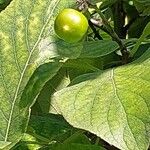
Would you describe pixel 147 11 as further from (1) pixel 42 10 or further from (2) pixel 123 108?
(2) pixel 123 108

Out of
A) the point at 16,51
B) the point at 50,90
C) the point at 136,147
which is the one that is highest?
the point at 16,51

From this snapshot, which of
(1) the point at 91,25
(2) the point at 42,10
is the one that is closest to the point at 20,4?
(2) the point at 42,10

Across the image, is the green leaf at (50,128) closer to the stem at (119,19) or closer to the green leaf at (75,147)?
the green leaf at (75,147)

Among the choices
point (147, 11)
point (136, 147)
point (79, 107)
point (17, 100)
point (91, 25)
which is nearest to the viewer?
point (136, 147)

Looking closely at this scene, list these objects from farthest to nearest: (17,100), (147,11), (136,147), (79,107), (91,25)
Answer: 1. (147,11)
2. (91,25)
3. (17,100)
4. (79,107)
5. (136,147)

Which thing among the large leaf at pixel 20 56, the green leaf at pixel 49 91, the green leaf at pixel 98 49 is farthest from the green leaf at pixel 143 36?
the green leaf at pixel 49 91

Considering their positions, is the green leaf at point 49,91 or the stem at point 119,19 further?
the stem at point 119,19

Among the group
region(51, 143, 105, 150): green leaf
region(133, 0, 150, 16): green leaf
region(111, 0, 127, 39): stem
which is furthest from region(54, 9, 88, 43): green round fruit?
region(111, 0, 127, 39): stem
